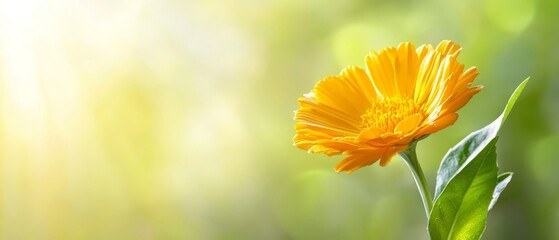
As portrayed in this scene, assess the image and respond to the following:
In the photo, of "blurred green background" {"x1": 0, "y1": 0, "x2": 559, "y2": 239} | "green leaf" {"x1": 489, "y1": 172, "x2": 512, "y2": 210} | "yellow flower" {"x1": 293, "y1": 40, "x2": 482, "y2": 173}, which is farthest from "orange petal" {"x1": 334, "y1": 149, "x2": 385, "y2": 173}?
"blurred green background" {"x1": 0, "y1": 0, "x2": 559, "y2": 239}

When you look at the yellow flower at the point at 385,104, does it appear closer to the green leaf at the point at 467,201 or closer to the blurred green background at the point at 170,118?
the green leaf at the point at 467,201

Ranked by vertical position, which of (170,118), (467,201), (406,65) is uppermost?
(170,118)

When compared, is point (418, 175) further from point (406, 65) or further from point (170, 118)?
point (170, 118)

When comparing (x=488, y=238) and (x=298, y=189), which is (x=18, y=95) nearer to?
(x=298, y=189)

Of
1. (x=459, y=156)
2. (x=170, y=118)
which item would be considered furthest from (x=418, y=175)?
(x=170, y=118)

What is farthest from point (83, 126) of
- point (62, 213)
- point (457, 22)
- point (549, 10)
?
point (549, 10)

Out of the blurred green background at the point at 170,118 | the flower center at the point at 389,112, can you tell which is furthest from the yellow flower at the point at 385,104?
the blurred green background at the point at 170,118
